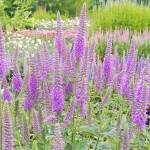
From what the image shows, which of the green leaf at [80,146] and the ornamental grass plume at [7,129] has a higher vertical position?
the ornamental grass plume at [7,129]

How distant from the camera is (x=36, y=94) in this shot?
232cm

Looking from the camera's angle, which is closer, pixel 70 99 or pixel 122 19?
pixel 70 99

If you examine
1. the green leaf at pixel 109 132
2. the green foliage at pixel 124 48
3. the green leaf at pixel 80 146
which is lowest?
the green foliage at pixel 124 48

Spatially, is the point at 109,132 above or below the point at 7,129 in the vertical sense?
below

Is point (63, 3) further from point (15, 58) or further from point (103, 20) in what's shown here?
point (15, 58)

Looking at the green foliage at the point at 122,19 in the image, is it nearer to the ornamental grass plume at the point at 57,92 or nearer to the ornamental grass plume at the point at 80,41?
the ornamental grass plume at the point at 80,41

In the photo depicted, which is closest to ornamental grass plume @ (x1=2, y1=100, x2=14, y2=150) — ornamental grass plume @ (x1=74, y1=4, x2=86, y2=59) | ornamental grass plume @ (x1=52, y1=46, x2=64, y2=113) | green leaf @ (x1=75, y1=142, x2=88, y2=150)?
ornamental grass plume @ (x1=52, y1=46, x2=64, y2=113)

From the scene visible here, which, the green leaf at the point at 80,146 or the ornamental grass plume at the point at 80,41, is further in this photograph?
the ornamental grass plume at the point at 80,41

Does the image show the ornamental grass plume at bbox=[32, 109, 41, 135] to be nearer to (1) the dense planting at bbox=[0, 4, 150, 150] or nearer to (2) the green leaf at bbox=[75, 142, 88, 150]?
(1) the dense planting at bbox=[0, 4, 150, 150]

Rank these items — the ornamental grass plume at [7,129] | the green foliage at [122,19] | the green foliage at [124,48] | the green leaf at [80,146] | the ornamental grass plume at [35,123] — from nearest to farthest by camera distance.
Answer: the ornamental grass plume at [7,129], the ornamental grass plume at [35,123], the green leaf at [80,146], the green foliage at [124,48], the green foliage at [122,19]

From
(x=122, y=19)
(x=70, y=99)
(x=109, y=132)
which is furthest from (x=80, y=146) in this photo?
(x=122, y=19)

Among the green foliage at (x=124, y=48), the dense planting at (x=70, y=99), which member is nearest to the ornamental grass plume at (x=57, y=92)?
the dense planting at (x=70, y=99)

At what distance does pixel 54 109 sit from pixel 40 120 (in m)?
0.15

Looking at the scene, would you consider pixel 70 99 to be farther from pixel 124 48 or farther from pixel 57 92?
pixel 124 48
